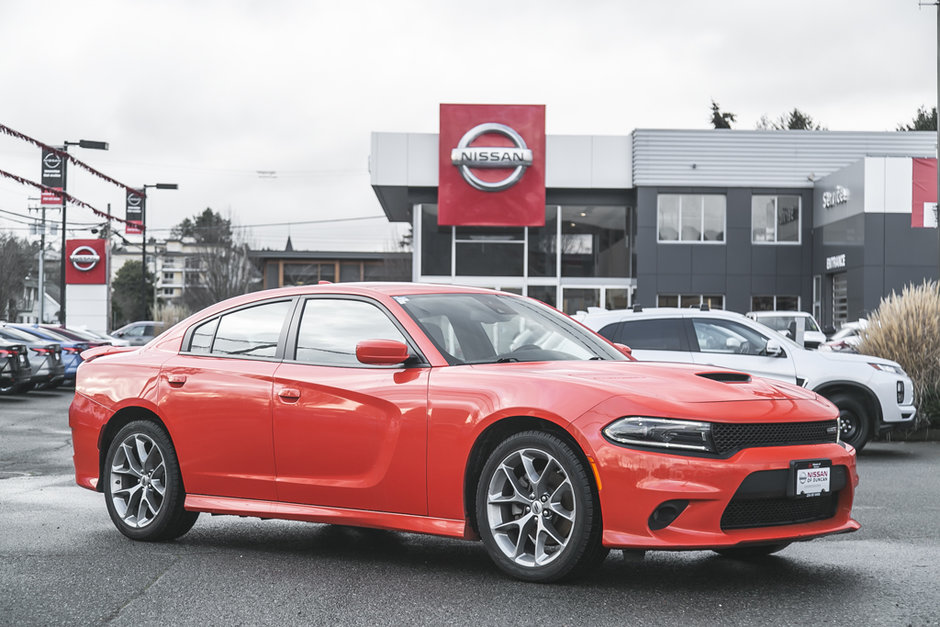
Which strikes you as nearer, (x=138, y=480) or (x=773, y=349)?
(x=138, y=480)

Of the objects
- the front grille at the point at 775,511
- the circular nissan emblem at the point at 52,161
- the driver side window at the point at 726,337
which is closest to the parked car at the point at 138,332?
the circular nissan emblem at the point at 52,161

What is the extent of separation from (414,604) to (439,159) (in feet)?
105

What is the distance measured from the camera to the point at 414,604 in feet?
15.7

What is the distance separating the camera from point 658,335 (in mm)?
12242

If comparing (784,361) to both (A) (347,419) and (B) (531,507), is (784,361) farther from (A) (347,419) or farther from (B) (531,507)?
(B) (531,507)

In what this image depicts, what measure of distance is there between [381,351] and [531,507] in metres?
1.10

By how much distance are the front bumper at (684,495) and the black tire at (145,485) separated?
288 cm

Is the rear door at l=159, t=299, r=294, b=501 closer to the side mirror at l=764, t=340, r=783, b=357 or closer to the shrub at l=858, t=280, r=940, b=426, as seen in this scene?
the side mirror at l=764, t=340, r=783, b=357

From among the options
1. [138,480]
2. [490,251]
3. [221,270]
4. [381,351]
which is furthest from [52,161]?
[381,351]

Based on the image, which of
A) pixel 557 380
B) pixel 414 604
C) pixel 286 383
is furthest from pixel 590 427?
pixel 286 383

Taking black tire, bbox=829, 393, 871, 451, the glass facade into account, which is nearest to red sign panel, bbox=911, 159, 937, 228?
the glass facade

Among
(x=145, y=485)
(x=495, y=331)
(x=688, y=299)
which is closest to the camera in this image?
(x=495, y=331)

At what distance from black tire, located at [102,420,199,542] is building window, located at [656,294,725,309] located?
103 ft

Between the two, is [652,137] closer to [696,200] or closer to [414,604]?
[696,200]
